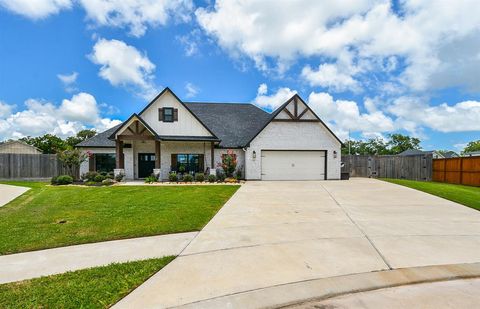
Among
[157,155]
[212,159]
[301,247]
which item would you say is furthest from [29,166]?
[301,247]

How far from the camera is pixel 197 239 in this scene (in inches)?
203

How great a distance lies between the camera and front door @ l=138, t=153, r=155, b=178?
63.0 ft

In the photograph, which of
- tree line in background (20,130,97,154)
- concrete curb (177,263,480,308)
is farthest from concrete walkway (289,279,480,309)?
tree line in background (20,130,97,154)

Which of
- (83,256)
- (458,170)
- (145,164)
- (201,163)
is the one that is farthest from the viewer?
(201,163)

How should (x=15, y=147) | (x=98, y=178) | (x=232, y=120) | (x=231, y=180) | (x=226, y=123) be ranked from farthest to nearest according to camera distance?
(x=15, y=147) < (x=232, y=120) < (x=226, y=123) < (x=231, y=180) < (x=98, y=178)

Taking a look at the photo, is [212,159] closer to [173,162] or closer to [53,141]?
[173,162]

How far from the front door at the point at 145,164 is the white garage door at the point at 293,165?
8262 mm

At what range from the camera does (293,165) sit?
62.8ft

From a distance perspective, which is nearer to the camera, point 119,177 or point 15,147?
point 119,177

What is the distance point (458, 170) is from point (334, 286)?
67.2ft

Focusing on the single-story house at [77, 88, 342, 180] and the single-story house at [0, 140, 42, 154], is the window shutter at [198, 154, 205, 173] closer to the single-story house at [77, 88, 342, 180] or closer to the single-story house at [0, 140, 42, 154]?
the single-story house at [77, 88, 342, 180]

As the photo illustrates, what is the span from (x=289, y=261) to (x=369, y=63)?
645 inches

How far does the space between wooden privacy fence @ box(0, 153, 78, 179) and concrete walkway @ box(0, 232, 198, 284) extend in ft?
55.5

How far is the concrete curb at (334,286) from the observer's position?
2871 millimetres
